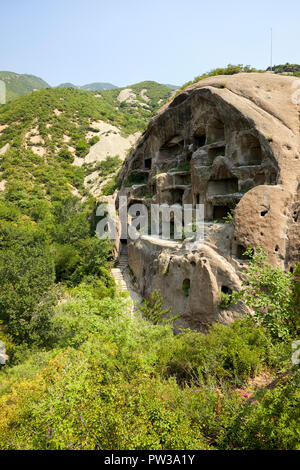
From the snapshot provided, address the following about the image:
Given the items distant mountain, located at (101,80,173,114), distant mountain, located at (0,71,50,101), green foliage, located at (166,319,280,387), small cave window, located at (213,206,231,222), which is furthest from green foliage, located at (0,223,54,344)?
distant mountain, located at (0,71,50,101)

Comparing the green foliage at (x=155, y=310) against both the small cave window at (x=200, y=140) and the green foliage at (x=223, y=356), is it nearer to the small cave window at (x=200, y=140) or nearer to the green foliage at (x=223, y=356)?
the green foliage at (x=223, y=356)

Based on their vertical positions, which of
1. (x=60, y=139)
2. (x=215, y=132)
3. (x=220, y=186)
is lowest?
(x=220, y=186)

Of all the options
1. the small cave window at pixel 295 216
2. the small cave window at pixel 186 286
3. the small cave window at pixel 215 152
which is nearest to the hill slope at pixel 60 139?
the small cave window at pixel 215 152

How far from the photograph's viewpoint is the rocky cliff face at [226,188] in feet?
36.2

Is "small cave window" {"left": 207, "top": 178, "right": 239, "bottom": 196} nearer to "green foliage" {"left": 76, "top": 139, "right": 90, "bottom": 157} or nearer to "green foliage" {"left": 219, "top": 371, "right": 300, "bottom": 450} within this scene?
"green foliage" {"left": 219, "top": 371, "right": 300, "bottom": 450}

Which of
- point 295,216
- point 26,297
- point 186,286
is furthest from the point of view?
point 26,297

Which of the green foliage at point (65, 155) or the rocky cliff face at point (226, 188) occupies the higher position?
the green foliage at point (65, 155)

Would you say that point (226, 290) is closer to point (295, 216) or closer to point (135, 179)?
point (295, 216)

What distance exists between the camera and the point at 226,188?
16.5 metres

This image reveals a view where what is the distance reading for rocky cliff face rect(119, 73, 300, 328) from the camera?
11047mm

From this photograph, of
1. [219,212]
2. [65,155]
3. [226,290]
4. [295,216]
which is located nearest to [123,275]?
[219,212]

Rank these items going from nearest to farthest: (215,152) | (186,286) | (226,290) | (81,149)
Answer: (226,290)
(186,286)
(215,152)
(81,149)

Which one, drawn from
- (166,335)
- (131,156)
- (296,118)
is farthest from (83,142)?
(166,335)
